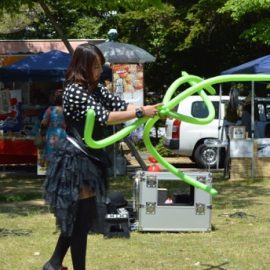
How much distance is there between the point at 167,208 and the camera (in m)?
7.57

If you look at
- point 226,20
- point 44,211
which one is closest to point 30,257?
point 44,211

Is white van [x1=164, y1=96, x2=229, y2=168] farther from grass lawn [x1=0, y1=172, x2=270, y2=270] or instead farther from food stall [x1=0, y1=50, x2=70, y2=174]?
grass lawn [x1=0, y1=172, x2=270, y2=270]

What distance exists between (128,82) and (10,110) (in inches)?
123

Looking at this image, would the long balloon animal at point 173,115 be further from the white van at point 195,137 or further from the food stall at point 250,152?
the white van at point 195,137

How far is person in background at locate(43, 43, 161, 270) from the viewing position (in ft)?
15.3

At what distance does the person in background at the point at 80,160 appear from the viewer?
15.3 ft

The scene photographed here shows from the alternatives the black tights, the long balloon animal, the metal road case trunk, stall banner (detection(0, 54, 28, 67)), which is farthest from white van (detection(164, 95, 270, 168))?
the black tights

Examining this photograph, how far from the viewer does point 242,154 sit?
1319 centimetres

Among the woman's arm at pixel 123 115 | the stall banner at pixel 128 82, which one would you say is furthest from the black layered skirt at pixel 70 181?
the stall banner at pixel 128 82

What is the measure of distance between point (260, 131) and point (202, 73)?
9480mm

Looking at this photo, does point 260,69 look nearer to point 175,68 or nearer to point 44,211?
point 44,211

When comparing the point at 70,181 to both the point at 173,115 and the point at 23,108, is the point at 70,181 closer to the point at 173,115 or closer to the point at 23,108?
the point at 173,115

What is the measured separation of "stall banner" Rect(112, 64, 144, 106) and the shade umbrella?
599mm

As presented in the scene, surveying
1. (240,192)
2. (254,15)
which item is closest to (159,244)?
(240,192)
